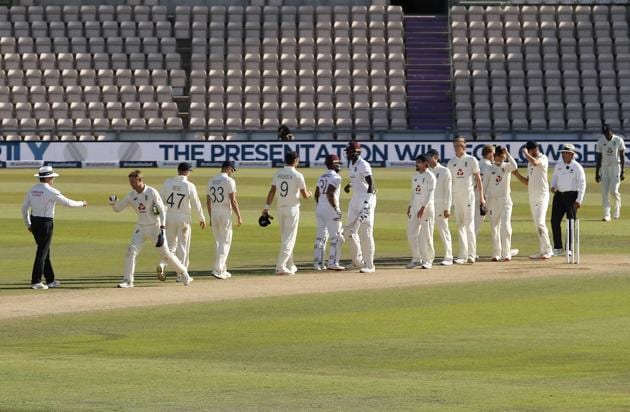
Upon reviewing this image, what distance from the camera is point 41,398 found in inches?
480

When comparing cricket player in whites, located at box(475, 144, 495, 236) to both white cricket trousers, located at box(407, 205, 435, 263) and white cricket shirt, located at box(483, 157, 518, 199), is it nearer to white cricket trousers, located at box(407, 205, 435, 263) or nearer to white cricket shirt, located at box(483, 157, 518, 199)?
white cricket shirt, located at box(483, 157, 518, 199)

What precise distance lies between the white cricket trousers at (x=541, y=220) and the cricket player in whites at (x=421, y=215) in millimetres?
2231

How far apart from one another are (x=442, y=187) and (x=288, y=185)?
255cm

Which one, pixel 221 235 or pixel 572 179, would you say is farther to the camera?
pixel 572 179

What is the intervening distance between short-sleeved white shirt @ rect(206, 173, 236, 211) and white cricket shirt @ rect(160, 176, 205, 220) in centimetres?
38

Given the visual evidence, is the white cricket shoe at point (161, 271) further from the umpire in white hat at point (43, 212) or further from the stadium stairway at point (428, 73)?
the stadium stairway at point (428, 73)

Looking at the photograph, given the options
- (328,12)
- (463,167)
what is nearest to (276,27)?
(328,12)

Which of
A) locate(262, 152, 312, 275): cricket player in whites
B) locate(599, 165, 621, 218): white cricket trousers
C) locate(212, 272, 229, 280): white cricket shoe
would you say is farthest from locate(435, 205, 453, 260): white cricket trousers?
locate(599, 165, 621, 218): white cricket trousers

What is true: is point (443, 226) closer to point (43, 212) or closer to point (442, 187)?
point (442, 187)

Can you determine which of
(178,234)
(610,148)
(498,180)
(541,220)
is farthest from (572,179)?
(178,234)

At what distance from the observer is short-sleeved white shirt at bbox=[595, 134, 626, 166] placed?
30.3 metres

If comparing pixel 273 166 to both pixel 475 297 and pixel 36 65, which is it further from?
pixel 475 297

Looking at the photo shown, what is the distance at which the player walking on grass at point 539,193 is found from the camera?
24484mm

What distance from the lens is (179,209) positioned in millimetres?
21703
